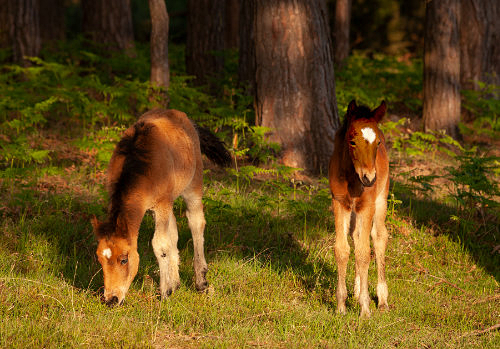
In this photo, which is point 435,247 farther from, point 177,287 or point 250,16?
point 250,16

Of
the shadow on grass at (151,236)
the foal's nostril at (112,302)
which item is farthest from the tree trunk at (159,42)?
the foal's nostril at (112,302)

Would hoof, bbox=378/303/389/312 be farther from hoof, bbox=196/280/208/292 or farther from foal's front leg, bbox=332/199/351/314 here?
hoof, bbox=196/280/208/292

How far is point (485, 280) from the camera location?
283 inches

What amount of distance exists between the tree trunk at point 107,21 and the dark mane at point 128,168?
447 inches

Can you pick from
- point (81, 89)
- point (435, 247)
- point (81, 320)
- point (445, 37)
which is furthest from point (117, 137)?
point (445, 37)

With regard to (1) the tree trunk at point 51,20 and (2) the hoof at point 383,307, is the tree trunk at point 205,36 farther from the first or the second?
(1) the tree trunk at point 51,20

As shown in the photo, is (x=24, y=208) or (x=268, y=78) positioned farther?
(x=268, y=78)

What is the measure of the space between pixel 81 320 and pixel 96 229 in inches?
35.2

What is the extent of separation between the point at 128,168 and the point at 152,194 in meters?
0.41

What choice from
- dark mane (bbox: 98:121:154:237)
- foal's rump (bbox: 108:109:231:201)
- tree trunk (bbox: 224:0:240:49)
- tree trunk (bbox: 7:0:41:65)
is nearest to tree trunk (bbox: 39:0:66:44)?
tree trunk (bbox: 224:0:240:49)

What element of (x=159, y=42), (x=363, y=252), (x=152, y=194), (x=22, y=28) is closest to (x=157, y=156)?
(x=152, y=194)

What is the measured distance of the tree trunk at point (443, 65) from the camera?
14008 millimetres

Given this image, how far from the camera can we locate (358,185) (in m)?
5.65

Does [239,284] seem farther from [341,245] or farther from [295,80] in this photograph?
[295,80]
